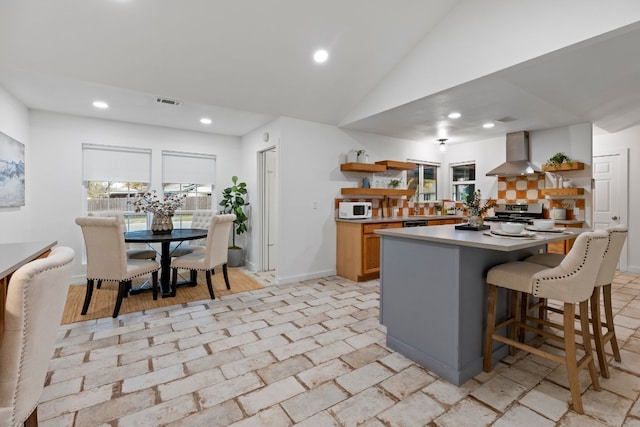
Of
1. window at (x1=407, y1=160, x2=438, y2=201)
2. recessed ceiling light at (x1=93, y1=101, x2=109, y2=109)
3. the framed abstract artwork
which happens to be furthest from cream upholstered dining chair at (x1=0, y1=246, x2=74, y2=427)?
window at (x1=407, y1=160, x2=438, y2=201)

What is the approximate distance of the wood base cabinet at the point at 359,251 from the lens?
4.46 metres

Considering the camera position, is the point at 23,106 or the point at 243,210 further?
the point at 243,210

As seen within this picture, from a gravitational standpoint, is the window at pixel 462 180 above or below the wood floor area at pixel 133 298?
above

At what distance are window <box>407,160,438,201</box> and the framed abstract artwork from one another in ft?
19.1

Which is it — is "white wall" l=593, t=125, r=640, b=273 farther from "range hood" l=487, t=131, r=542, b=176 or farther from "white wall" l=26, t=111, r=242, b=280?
"white wall" l=26, t=111, r=242, b=280

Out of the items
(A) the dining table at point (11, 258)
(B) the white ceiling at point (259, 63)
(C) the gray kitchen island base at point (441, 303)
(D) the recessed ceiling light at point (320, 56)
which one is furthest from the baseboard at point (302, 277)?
(D) the recessed ceiling light at point (320, 56)

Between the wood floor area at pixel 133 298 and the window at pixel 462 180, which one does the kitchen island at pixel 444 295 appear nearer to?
the wood floor area at pixel 133 298

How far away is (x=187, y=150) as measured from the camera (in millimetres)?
5215

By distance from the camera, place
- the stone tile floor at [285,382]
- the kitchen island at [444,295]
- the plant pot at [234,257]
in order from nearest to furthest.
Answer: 1. the stone tile floor at [285,382]
2. the kitchen island at [444,295]
3. the plant pot at [234,257]

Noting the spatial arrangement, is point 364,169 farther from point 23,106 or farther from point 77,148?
point 23,106

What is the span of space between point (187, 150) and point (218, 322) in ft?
10.8

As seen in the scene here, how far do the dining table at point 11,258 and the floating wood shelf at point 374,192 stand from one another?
12.0 feet

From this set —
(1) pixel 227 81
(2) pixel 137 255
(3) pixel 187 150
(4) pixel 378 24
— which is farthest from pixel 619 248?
(3) pixel 187 150

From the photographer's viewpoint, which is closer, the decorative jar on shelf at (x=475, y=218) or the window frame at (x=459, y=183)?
the decorative jar on shelf at (x=475, y=218)
